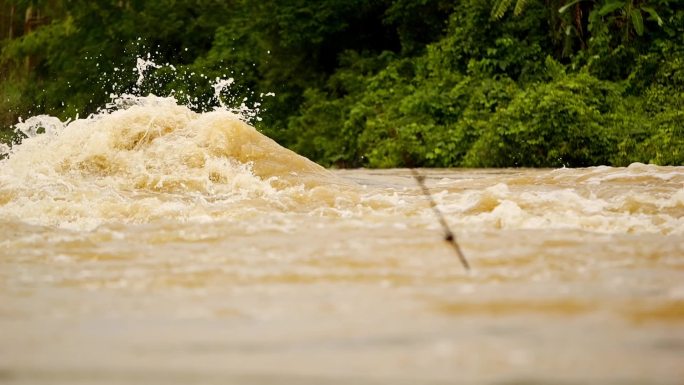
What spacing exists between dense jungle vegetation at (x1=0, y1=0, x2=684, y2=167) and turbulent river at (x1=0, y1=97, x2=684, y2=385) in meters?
6.17

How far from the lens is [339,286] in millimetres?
3729

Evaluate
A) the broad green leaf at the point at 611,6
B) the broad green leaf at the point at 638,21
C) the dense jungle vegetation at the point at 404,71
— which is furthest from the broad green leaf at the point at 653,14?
the broad green leaf at the point at 611,6

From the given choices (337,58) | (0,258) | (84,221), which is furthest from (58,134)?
(337,58)

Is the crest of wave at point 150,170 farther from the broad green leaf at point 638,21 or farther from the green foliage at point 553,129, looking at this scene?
the broad green leaf at point 638,21

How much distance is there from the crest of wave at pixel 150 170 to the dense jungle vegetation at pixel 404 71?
5.32 meters

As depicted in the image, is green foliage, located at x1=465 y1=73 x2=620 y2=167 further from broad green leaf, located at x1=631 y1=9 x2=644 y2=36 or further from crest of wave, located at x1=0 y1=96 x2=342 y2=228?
crest of wave, located at x1=0 y1=96 x2=342 y2=228

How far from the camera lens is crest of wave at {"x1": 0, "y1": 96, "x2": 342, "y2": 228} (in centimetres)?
753

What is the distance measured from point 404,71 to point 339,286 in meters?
16.9

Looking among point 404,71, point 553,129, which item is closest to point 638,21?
point 553,129

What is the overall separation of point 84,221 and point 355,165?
12.8 meters

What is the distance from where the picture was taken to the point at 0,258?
197 inches

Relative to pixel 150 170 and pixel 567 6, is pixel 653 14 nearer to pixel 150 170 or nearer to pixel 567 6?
pixel 567 6

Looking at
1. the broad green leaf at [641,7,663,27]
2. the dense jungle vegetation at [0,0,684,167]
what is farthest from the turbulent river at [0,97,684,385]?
the broad green leaf at [641,7,663,27]

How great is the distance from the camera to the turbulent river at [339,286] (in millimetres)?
2498
